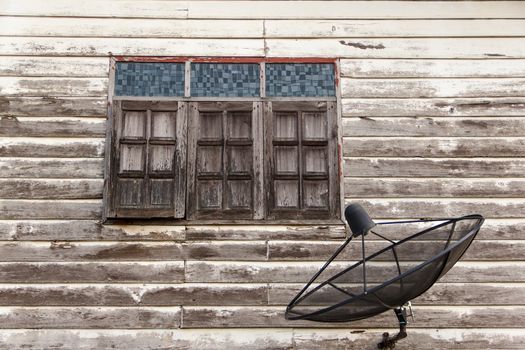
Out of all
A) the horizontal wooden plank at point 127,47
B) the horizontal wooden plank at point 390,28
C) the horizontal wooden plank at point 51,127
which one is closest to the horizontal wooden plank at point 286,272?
the horizontal wooden plank at point 51,127

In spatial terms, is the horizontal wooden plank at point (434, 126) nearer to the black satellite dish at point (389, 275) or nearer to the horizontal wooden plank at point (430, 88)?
the horizontal wooden plank at point (430, 88)

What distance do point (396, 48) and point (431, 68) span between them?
0.39 meters

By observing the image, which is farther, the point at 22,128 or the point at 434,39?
the point at 434,39

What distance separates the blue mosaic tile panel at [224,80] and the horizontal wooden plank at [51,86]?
35.1 inches

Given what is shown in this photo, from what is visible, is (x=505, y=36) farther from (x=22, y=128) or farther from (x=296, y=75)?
(x=22, y=128)

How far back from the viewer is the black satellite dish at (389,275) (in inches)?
185

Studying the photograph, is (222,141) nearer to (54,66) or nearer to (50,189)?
(50,189)

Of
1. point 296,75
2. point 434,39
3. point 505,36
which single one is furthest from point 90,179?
point 505,36

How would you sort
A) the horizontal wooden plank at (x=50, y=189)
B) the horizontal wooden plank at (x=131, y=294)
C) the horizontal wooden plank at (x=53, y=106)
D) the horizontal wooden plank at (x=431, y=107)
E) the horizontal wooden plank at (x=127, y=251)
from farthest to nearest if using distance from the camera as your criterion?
the horizontal wooden plank at (x=431, y=107)
the horizontal wooden plank at (x=53, y=106)
the horizontal wooden plank at (x=50, y=189)
the horizontal wooden plank at (x=127, y=251)
the horizontal wooden plank at (x=131, y=294)

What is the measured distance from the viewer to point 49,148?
6184 mm

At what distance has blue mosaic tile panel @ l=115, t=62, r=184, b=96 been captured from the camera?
21.0 ft

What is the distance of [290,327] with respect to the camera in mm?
5824

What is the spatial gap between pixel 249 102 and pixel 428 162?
178cm

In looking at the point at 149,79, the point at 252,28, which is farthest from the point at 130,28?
the point at 252,28
